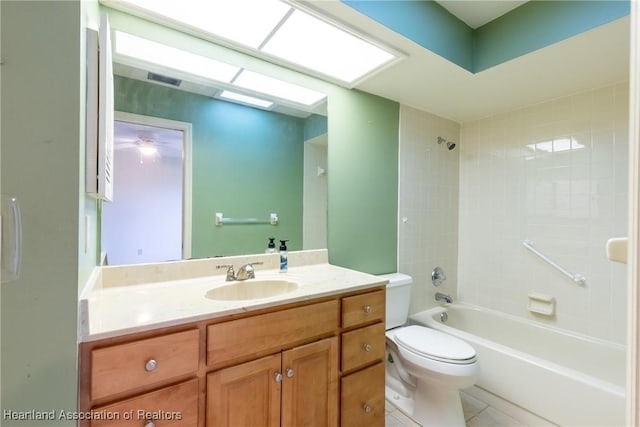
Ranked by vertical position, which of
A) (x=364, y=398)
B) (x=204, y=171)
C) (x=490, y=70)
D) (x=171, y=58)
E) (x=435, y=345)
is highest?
(x=490, y=70)

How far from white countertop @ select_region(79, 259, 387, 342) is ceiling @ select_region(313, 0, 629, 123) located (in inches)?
47.5

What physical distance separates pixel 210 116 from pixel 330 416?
5.14 ft

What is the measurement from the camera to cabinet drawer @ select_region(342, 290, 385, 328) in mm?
1246

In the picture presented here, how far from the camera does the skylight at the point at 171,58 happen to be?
1.24 meters

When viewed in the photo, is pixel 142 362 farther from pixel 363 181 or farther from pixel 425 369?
pixel 363 181

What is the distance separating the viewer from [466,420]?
5.44ft

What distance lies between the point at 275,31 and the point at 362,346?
1.58 meters

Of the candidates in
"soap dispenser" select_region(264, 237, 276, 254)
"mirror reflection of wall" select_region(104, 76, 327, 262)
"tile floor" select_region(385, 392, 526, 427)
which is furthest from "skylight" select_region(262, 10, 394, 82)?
"tile floor" select_region(385, 392, 526, 427)

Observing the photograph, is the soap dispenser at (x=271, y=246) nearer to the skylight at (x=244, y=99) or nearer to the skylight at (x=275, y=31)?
the skylight at (x=244, y=99)

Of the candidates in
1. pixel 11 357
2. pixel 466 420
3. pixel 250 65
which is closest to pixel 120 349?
pixel 11 357

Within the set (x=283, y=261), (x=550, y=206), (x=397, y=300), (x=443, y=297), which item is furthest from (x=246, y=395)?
(x=550, y=206)

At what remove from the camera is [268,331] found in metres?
1.02

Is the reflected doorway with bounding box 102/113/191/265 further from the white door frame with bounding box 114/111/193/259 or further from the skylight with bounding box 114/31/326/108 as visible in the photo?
the skylight with bounding box 114/31/326/108

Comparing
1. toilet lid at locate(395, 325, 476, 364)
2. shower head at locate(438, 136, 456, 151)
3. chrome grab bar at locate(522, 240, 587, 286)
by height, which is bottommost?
toilet lid at locate(395, 325, 476, 364)
